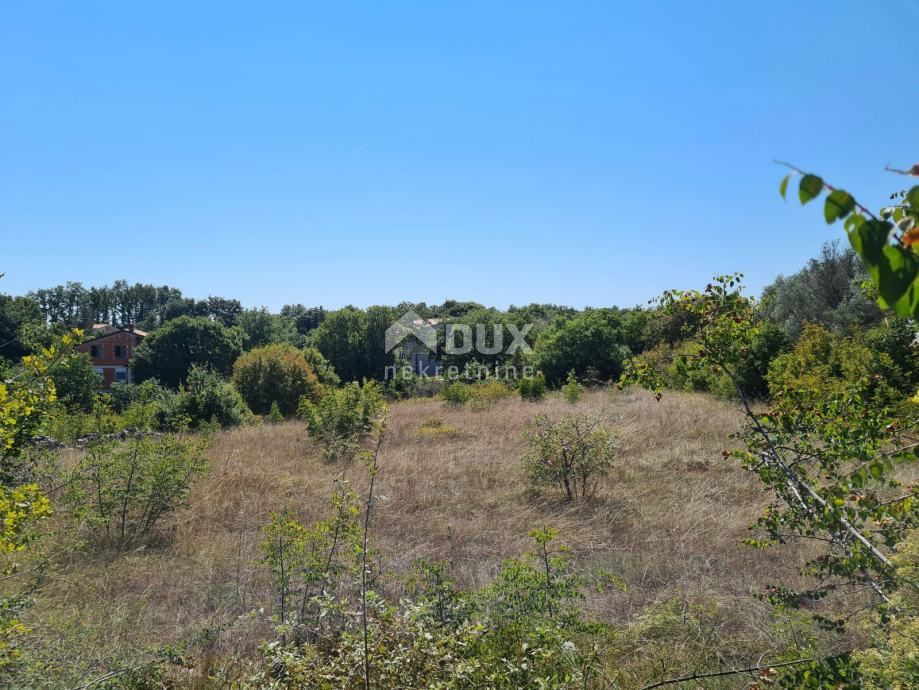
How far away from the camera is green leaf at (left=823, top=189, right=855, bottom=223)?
730mm

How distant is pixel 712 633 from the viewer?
3.03 m

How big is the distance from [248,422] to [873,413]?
599 inches

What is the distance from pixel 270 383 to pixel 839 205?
2163 cm

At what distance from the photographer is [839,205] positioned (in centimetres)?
73

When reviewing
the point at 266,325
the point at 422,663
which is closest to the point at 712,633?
the point at 422,663

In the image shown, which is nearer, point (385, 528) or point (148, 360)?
point (385, 528)

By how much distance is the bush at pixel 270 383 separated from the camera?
2061 cm

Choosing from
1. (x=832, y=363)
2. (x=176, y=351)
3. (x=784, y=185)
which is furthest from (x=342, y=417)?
(x=176, y=351)

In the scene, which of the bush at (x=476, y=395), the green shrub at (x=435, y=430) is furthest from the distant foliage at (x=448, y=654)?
the bush at (x=476, y=395)

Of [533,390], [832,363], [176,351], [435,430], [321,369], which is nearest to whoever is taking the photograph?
[832,363]

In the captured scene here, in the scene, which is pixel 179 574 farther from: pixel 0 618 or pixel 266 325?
pixel 266 325

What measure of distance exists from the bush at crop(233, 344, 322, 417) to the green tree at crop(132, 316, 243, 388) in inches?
629

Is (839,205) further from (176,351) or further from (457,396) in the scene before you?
(176,351)

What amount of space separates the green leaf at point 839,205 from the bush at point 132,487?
20.9 ft
